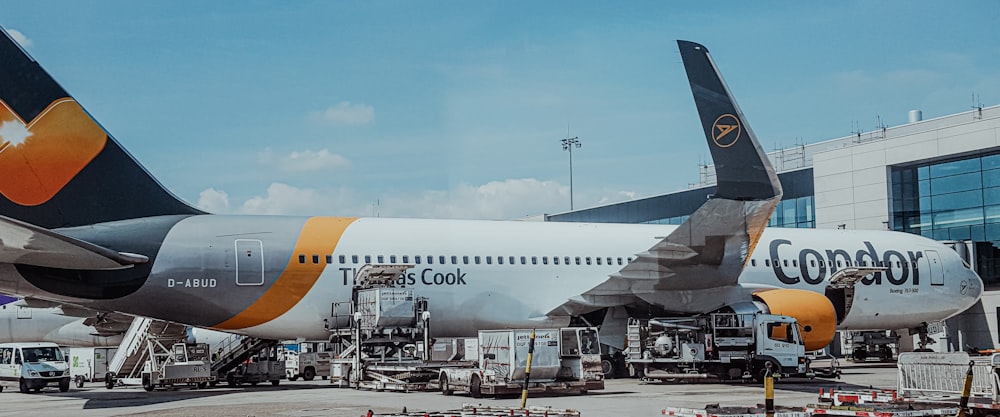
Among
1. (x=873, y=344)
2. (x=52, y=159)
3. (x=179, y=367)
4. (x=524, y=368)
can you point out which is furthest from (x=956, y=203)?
(x=52, y=159)

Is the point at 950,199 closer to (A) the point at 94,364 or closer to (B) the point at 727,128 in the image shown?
(B) the point at 727,128

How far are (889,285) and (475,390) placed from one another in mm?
13909

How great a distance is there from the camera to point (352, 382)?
22.0 m

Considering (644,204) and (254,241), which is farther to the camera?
(644,204)

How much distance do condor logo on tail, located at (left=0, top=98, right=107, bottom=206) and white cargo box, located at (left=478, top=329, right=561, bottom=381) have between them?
856 cm

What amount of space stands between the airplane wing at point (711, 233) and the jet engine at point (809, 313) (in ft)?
3.77

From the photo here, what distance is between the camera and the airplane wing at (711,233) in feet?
63.5

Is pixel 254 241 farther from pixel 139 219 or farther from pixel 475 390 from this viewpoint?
pixel 475 390

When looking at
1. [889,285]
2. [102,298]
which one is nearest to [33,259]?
[102,298]

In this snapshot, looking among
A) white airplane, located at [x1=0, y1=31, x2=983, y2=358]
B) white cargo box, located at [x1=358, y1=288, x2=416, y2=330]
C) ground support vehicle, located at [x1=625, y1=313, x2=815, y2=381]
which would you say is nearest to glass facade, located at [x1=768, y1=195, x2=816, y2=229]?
white airplane, located at [x1=0, y1=31, x2=983, y2=358]

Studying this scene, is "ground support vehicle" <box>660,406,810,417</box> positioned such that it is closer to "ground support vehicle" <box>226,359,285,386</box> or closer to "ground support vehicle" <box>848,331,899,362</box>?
"ground support vehicle" <box>226,359,285,386</box>

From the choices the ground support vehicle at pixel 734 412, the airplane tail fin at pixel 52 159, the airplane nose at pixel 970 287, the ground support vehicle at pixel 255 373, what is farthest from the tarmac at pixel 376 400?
the airplane nose at pixel 970 287

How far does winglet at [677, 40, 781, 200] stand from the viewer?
1914cm

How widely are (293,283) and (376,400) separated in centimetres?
514
